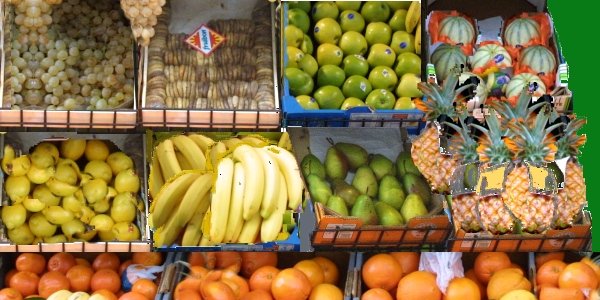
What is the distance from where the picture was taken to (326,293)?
364cm

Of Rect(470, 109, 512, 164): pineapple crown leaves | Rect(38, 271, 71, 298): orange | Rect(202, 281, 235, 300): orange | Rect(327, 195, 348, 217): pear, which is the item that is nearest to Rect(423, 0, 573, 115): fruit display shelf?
Rect(470, 109, 512, 164): pineapple crown leaves

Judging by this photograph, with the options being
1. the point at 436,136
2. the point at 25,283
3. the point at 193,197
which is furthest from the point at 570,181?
the point at 25,283

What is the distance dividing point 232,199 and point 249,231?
0.59 ft

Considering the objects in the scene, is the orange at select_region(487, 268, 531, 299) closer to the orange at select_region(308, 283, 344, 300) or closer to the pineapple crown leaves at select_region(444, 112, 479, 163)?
the orange at select_region(308, 283, 344, 300)

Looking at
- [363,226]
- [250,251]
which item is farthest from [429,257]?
[250,251]

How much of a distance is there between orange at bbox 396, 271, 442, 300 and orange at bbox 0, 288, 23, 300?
147 cm

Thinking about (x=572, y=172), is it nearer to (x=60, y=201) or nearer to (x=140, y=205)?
(x=140, y=205)

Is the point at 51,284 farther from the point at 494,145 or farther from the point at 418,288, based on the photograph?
the point at 494,145

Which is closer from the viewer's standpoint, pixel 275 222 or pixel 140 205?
pixel 275 222

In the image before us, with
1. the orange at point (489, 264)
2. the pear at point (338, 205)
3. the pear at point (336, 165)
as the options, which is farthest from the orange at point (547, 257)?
the pear at point (336, 165)

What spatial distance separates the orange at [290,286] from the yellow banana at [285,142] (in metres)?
1.10

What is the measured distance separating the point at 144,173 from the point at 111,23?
30.6 inches

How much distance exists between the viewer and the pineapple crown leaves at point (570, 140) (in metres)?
4.18

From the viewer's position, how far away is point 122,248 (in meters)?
4.43
